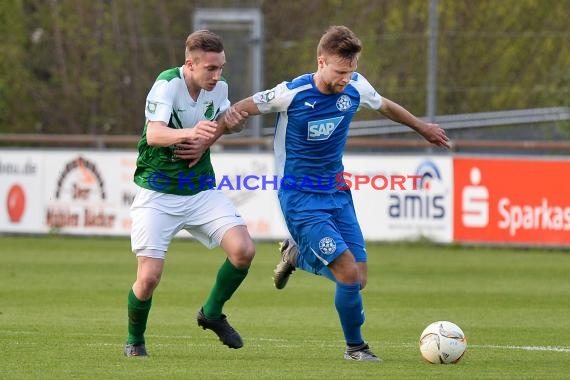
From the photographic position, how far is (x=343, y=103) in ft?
28.0

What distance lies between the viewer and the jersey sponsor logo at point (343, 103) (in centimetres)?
851

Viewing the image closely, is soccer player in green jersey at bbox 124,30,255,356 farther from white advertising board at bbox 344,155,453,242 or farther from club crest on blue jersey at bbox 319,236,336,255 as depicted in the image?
white advertising board at bbox 344,155,453,242

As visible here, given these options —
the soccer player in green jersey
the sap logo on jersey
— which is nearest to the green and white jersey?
the soccer player in green jersey

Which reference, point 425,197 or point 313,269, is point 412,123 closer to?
point 313,269

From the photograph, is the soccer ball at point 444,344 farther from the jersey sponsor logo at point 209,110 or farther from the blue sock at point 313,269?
the jersey sponsor logo at point 209,110

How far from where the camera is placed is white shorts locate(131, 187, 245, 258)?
8492 mm

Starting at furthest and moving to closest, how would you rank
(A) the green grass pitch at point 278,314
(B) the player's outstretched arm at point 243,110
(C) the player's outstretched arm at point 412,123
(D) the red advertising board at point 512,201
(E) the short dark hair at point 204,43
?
(D) the red advertising board at point 512,201
(C) the player's outstretched arm at point 412,123
(B) the player's outstretched arm at point 243,110
(E) the short dark hair at point 204,43
(A) the green grass pitch at point 278,314

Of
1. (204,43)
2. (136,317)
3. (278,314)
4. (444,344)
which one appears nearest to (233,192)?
(278,314)

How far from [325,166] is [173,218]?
3.60ft

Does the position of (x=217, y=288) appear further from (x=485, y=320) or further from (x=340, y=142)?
(x=485, y=320)

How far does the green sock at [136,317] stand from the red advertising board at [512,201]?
399 inches

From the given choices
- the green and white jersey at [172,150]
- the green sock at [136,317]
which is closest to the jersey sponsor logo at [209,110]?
the green and white jersey at [172,150]

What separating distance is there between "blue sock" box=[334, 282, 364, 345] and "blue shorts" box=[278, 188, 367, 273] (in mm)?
225

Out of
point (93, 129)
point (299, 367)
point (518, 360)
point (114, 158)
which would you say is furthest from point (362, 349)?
point (93, 129)
